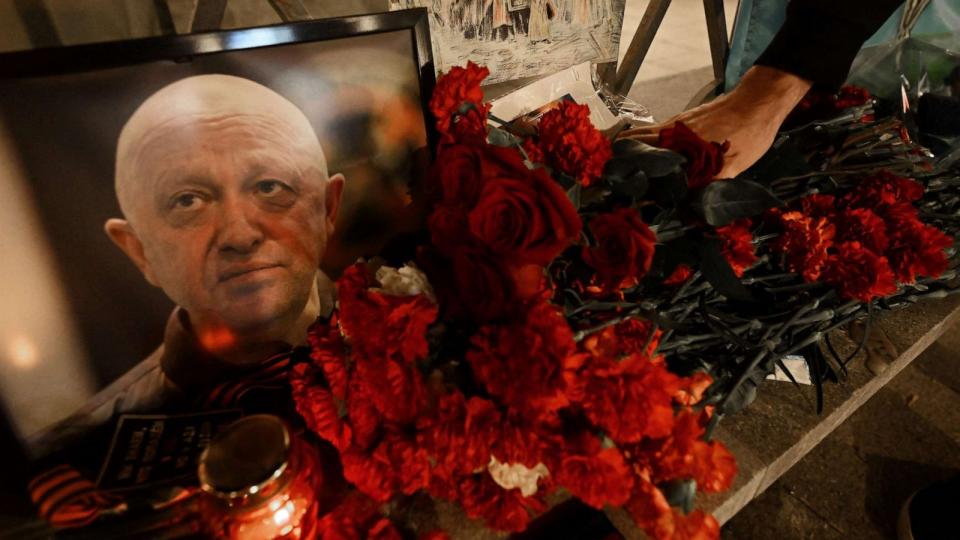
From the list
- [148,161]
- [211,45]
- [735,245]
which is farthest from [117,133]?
[735,245]

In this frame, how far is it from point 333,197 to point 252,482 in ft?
1.32

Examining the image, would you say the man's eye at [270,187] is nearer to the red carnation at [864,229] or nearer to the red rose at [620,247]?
the red rose at [620,247]

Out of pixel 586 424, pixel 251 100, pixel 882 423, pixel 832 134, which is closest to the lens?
pixel 586 424

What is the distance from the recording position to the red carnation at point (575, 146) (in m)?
0.54

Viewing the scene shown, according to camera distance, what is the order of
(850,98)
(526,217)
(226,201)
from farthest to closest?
(850,98)
(226,201)
(526,217)

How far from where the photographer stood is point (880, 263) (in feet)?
2.11

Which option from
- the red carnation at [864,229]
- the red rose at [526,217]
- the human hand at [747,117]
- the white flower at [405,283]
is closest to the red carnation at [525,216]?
the red rose at [526,217]

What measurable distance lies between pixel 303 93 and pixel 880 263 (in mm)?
778

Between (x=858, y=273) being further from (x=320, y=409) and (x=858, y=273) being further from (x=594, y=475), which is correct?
(x=320, y=409)

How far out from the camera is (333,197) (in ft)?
2.32

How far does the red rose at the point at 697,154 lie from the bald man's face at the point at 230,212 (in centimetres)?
45

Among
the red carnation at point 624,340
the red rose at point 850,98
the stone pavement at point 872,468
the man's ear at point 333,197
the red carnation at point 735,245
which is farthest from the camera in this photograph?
the stone pavement at point 872,468

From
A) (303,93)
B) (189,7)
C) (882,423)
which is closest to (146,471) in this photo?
(303,93)

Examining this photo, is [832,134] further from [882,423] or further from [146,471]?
[146,471]
